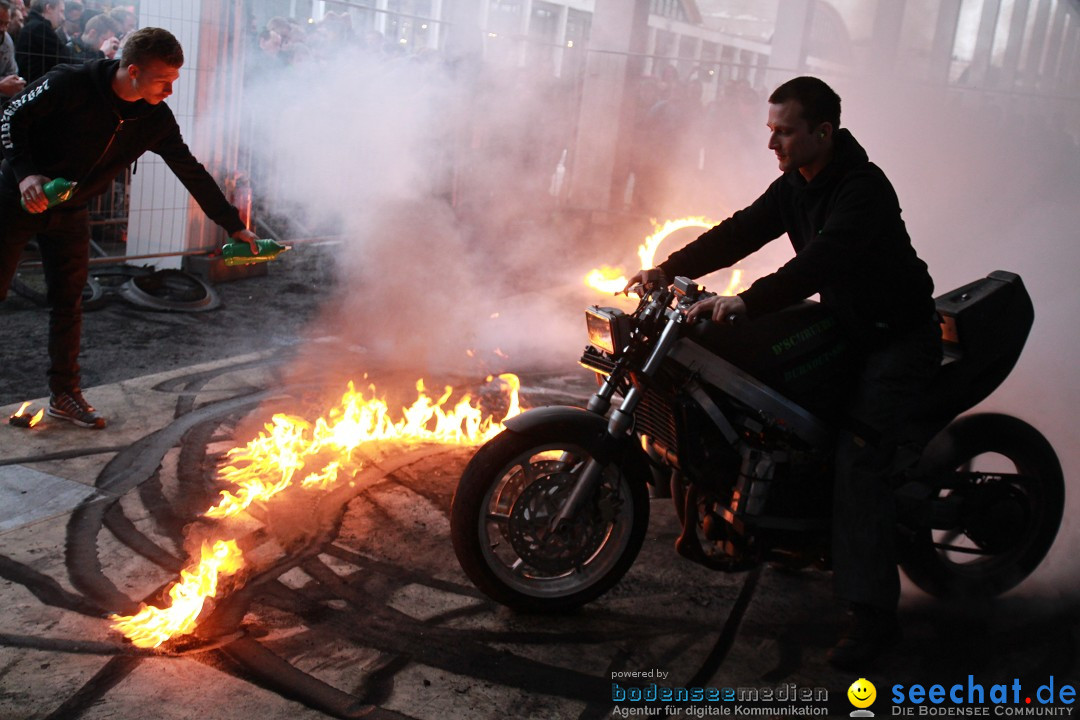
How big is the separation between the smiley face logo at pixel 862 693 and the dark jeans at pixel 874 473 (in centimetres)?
27

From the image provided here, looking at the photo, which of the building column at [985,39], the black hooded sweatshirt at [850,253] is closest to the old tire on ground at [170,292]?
the black hooded sweatshirt at [850,253]

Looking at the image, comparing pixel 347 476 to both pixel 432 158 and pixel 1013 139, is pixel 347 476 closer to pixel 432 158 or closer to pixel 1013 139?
pixel 432 158

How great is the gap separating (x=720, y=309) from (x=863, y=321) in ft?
2.02

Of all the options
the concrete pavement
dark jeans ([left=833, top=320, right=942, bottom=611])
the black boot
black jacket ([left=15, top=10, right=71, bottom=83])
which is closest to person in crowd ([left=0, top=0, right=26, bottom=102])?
black jacket ([left=15, top=10, right=71, bottom=83])

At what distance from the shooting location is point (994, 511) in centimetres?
387

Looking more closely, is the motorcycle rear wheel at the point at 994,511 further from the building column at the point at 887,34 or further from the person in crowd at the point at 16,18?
the building column at the point at 887,34

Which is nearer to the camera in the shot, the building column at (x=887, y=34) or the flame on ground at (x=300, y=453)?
the flame on ground at (x=300, y=453)

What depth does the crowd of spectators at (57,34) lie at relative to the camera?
23.6 ft

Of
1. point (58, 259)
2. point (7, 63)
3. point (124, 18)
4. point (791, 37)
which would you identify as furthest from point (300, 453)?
point (791, 37)

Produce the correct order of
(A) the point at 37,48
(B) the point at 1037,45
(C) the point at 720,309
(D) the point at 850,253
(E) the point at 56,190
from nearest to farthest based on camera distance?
(C) the point at 720,309
(D) the point at 850,253
(E) the point at 56,190
(A) the point at 37,48
(B) the point at 1037,45

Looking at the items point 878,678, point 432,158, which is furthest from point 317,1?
point 878,678

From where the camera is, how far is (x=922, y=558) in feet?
12.8

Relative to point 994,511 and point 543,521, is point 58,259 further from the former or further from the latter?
point 994,511

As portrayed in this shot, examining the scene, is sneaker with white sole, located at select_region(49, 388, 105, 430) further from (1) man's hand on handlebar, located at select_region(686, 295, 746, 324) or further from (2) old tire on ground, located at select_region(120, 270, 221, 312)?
(1) man's hand on handlebar, located at select_region(686, 295, 746, 324)
